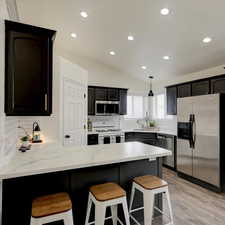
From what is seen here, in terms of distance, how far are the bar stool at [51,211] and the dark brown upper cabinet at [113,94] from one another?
4.02 metres

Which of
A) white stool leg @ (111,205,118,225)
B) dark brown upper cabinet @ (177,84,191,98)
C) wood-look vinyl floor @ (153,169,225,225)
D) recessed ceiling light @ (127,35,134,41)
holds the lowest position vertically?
wood-look vinyl floor @ (153,169,225,225)

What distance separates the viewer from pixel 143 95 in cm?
623

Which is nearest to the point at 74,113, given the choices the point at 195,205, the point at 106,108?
the point at 106,108

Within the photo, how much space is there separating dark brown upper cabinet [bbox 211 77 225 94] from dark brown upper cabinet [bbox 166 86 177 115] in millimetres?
1085

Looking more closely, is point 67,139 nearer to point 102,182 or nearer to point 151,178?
point 102,182

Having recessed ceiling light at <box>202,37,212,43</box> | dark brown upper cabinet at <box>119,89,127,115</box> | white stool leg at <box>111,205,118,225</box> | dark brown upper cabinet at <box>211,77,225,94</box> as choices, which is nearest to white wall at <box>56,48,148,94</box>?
dark brown upper cabinet at <box>119,89,127,115</box>

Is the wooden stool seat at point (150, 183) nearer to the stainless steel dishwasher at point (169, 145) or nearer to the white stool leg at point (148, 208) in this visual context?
the white stool leg at point (148, 208)

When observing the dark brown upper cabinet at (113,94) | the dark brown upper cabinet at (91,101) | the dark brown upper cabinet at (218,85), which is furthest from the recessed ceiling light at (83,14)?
the dark brown upper cabinet at (218,85)

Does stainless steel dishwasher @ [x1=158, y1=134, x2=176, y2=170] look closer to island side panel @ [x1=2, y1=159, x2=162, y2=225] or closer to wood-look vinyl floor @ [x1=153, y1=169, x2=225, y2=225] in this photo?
wood-look vinyl floor @ [x1=153, y1=169, x2=225, y2=225]

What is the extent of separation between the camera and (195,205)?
8.45 ft

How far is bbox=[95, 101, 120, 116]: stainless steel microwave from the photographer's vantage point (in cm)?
504

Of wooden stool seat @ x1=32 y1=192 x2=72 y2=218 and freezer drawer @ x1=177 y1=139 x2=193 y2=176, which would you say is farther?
freezer drawer @ x1=177 y1=139 x2=193 y2=176

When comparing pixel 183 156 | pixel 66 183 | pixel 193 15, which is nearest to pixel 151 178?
pixel 66 183

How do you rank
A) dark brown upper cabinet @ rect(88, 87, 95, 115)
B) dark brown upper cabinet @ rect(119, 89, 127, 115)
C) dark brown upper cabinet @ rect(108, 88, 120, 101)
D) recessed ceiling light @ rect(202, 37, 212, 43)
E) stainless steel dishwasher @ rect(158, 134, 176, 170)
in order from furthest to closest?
1. dark brown upper cabinet @ rect(119, 89, 127, 115)
2. dark brown upper cabinet @ rect(108, 88, 120, 101)
3. dark brown upper cabinet @ rect(88, 87, 95, 115)
4. stainless steel dishwasher @ rect(158, 134, 176, 170)
5. recessed ceiling light @ rect(202, 37, 212, 43)
